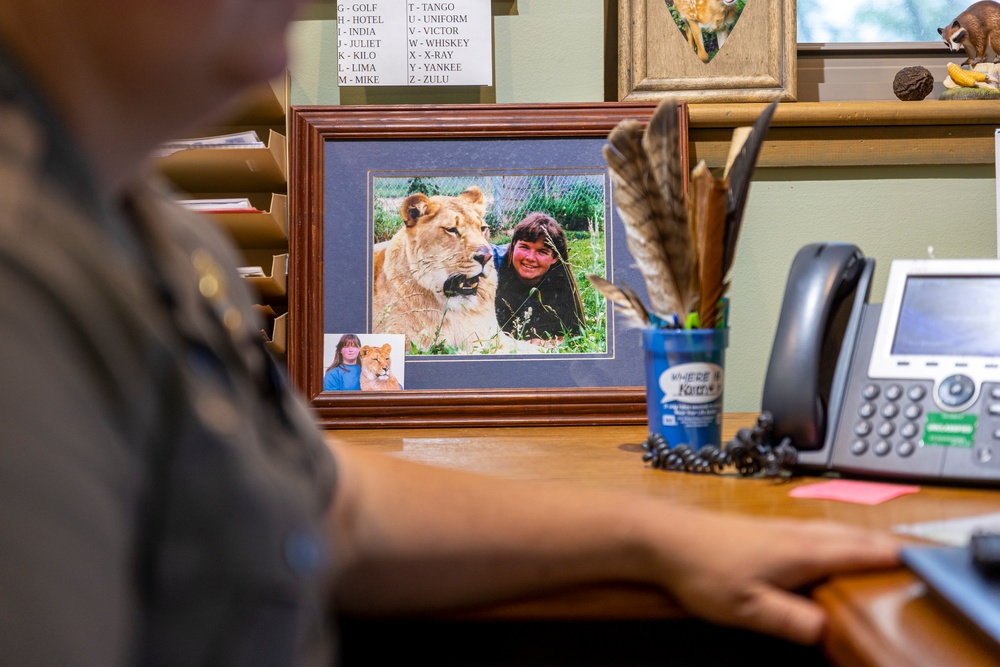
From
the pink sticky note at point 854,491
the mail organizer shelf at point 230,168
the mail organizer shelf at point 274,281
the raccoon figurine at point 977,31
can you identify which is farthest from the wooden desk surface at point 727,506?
the raccoon figurine at point 977,31

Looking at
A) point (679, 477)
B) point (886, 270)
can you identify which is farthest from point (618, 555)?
point (886, 270)

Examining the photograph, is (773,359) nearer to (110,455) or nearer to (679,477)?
(679,477)

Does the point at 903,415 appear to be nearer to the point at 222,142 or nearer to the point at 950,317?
the point at 950,317

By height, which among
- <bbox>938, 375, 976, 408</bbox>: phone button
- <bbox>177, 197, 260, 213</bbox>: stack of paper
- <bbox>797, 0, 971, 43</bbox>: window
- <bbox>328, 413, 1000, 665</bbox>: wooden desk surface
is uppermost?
<bbox>797, 0, 971, 43</bbox>: window

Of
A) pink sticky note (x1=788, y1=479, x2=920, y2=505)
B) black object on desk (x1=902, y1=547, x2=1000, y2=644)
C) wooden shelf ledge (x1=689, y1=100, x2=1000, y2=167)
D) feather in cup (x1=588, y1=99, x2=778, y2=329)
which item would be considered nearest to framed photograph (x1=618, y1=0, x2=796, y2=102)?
wooden shelf ledge (x1=689, y1=100, x2=1000, y2=167)

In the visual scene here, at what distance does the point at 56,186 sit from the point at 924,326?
0.74 metres

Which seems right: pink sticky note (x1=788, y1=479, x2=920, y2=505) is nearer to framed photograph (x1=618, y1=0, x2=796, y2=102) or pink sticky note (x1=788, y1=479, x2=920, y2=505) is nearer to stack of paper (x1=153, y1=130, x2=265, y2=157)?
framed photograph (x1=618, y1=0, x2=796, y2=102)

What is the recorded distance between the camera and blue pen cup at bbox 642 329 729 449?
0.80 metres

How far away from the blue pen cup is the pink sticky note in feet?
0.40

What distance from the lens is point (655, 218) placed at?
81 cm

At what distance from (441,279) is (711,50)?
0.49 m

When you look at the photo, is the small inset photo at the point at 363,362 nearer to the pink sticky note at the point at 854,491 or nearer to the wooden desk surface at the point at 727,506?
the wooden desk surface at the point at 727,506

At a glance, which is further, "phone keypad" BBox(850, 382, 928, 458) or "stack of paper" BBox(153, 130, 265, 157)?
"stack of paper" BBox(153, 130, 265, 157)

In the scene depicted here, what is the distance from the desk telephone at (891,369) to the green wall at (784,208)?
0.38m
